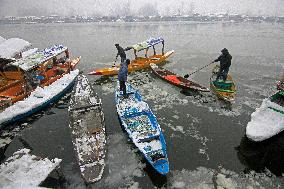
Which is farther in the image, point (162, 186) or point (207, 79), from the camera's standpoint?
point (207, 79)

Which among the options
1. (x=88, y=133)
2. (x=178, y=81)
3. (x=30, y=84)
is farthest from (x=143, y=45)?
(x=88, y=133)

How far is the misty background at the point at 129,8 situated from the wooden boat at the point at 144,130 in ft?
357

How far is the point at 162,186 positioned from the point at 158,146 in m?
1.43

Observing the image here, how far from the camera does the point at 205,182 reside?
809 cm

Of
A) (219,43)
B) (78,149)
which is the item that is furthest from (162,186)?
(219,43)

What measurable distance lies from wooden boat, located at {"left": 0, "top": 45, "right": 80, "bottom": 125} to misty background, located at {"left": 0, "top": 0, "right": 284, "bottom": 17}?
10339 cm

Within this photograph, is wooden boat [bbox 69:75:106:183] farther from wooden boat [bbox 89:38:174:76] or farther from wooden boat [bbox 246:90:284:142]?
wooden boat [bbox 246:90:284:142]

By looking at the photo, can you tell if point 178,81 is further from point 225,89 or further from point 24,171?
point 24,171

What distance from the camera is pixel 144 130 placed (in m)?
9.64

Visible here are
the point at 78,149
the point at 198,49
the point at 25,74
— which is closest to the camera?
the point at 78,149

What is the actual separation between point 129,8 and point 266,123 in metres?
120

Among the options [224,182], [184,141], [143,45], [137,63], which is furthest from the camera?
[137,63]

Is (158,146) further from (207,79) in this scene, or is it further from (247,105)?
(207,79)

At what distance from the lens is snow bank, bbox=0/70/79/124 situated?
37.2 feet
